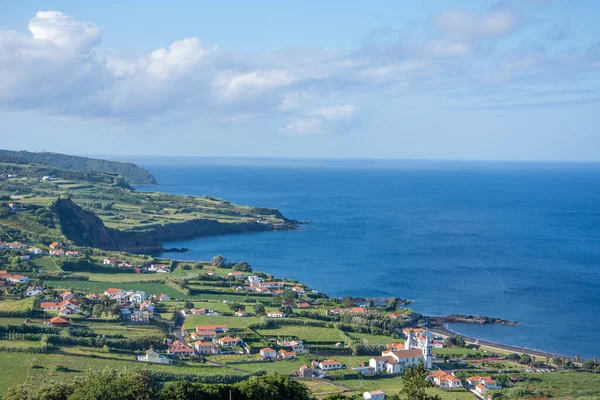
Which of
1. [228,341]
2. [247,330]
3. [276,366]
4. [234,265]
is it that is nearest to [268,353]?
[276,366]

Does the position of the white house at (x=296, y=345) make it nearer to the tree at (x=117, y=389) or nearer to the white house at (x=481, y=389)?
the white house at (x=481, y=389)

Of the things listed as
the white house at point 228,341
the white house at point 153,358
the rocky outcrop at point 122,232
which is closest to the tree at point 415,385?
the white house at point 153,358

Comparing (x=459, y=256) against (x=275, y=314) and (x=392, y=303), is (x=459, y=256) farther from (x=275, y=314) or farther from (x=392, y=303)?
(x=275, y=314)

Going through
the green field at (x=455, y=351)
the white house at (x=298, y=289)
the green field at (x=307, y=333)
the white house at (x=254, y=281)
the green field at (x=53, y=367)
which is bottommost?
the green field at (x=455, y=351)

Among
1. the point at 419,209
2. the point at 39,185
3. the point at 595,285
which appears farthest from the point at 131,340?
the point at 419,209

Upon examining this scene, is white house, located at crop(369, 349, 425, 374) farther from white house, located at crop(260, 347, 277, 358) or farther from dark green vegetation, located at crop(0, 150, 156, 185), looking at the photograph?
dark green vegetation, located at crop(0, 150, 156, 185)

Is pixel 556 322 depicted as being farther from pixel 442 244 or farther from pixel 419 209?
pixel 419 209
